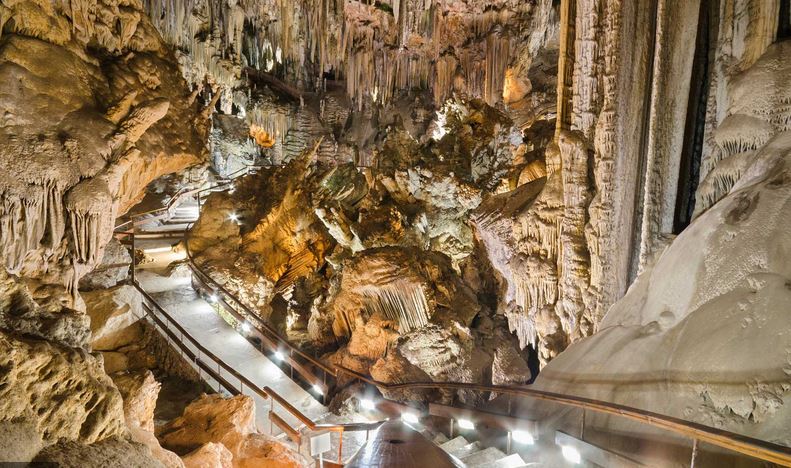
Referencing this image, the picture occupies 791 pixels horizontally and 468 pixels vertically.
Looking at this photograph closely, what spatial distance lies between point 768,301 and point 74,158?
611 centimetres

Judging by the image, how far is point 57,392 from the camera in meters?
2.42

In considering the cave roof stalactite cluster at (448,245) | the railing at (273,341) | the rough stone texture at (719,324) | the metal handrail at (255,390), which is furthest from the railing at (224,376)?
the rough stone texture at (719,324)

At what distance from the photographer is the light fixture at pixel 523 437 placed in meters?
4.36

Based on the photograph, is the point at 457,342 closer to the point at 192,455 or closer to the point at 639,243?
the point at 639,243

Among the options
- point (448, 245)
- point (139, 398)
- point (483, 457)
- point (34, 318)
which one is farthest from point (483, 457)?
point (448, 245)

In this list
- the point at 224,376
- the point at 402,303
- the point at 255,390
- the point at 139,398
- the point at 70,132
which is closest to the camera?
the point at 139,398

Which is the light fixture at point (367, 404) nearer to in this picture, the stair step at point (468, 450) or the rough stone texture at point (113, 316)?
the stair step at point (468, 450)

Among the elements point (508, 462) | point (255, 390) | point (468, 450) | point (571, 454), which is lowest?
point (468, 450)

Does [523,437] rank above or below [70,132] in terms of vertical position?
below

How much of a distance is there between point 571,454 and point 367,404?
4.35 m

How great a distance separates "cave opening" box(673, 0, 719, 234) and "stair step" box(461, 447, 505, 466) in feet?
10.5

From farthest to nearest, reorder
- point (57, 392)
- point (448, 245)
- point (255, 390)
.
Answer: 1. point (448, 245)
2. point (255, 390)
3. point (57, 392)

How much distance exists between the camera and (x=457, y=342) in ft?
30.0

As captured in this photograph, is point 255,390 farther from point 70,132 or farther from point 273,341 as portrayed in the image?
point 70,132
